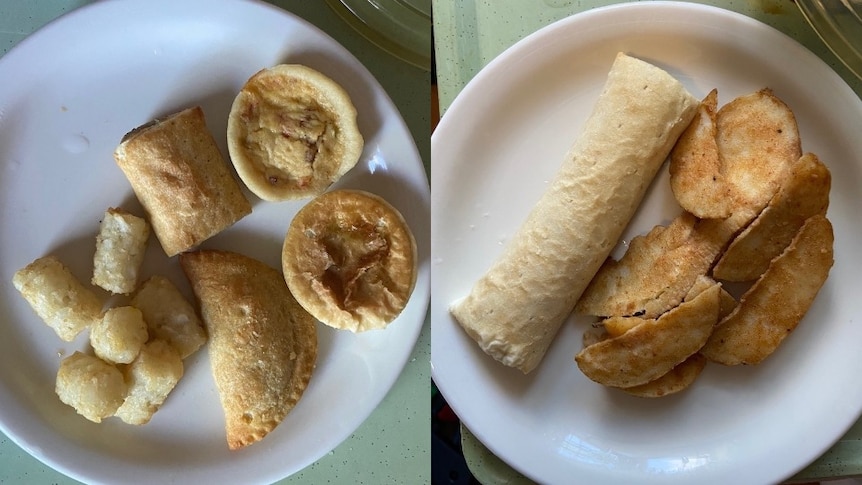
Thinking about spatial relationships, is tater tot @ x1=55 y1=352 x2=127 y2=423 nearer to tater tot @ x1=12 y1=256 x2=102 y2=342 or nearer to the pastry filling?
tater tot @ x1=12 y1=256 x2=102 y2=342

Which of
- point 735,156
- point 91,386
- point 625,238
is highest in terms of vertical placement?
point 735,156

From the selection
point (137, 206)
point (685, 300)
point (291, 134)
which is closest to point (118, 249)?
point (137, 206)

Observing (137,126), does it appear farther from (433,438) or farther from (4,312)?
(433,438)

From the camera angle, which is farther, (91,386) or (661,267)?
(661,267)

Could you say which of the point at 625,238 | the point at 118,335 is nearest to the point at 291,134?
the point at 118,335

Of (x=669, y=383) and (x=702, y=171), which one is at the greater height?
(x=702, y=171)

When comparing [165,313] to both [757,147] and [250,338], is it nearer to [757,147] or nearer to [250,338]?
[250,338]
